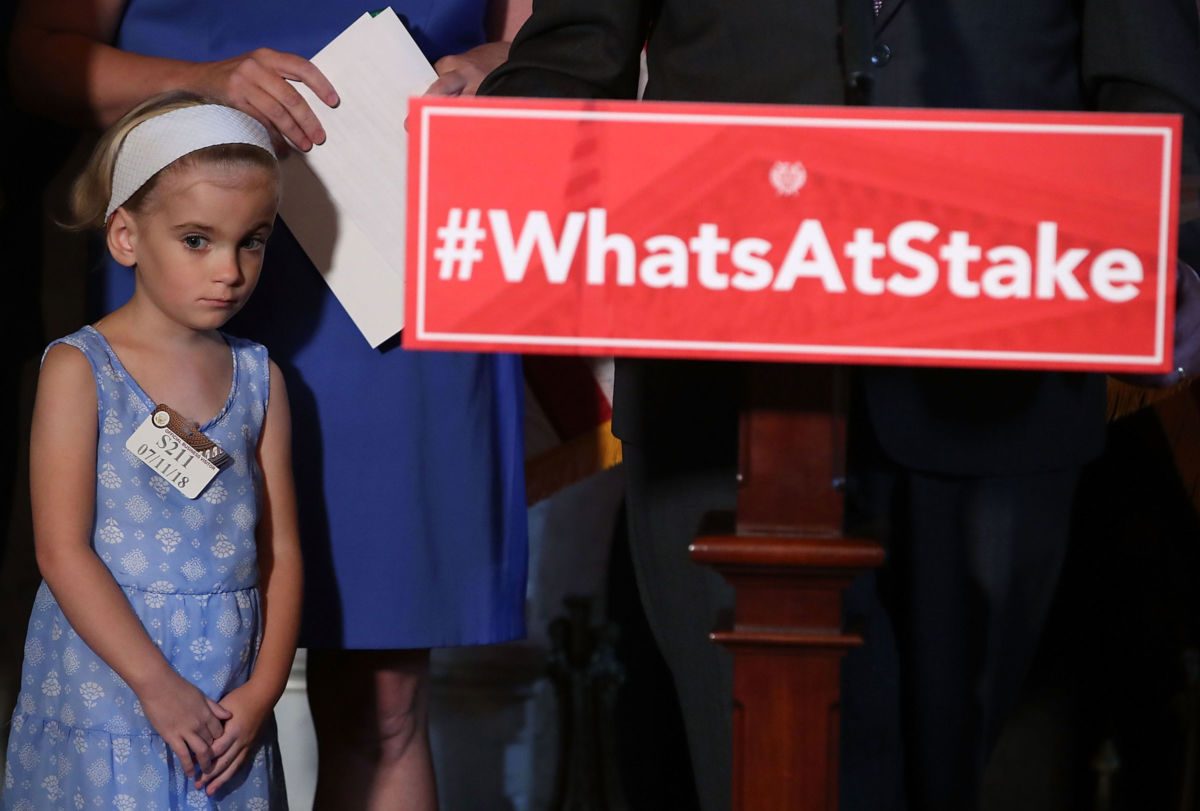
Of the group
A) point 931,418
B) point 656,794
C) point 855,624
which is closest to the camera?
point 855,624

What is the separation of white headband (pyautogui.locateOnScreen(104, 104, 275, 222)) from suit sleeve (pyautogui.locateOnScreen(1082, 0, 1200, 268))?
27.6 inches

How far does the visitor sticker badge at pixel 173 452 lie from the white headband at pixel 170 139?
202mm

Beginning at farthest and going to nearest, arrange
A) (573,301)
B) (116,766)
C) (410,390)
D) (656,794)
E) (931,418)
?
(656,794) < (410,390) < (116,766) < (931,418) < (573,301)

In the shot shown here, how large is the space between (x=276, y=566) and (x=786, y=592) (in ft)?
2.25

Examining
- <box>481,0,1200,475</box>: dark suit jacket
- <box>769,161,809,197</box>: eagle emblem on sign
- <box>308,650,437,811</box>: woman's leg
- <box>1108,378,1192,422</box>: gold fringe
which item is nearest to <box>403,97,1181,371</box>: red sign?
<box>769,161,809,197</box>: eagle emblem on sign

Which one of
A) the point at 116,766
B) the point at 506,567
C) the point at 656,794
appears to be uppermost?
the point at 506,567

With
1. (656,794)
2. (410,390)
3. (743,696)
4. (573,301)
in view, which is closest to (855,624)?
(743,696)

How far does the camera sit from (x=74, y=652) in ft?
3.57

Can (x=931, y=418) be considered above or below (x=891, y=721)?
above

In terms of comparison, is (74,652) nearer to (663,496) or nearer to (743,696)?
(663,496)

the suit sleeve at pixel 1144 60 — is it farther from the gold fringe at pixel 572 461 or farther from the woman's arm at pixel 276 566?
the gold fringe at pixel 572 461

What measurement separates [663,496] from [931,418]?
20 centimetres

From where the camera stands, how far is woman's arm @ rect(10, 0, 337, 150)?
1163mm

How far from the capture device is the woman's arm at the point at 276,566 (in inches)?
44.2
